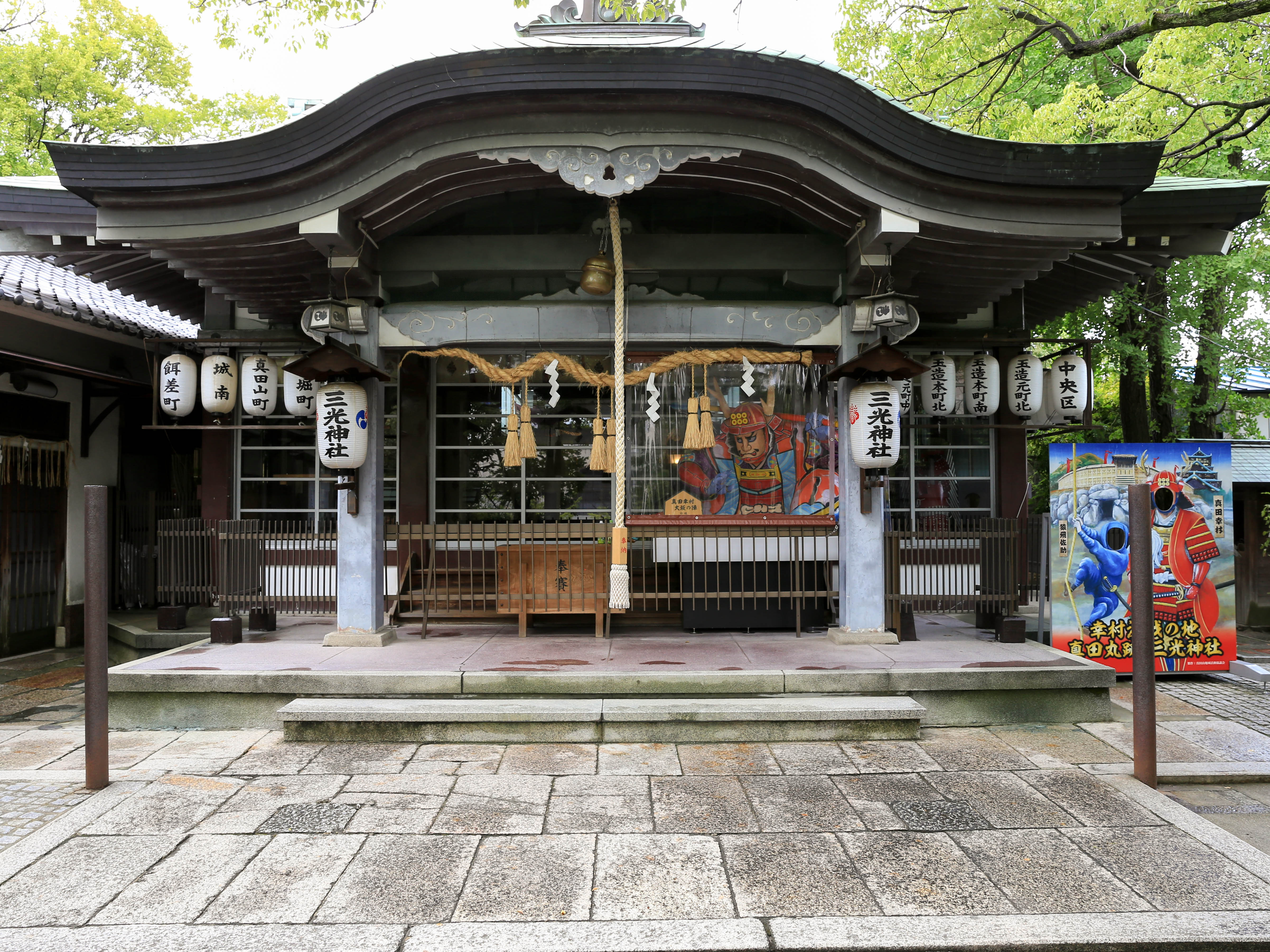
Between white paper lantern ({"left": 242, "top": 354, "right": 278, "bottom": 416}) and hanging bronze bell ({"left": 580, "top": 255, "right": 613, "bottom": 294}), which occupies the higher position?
hanging bronze bell ({"left": 580, "top": 255, "right": 613, "bottom": 294})

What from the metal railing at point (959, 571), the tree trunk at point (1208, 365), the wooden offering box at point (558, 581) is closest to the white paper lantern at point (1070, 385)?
the metal railing at point (959, 571)

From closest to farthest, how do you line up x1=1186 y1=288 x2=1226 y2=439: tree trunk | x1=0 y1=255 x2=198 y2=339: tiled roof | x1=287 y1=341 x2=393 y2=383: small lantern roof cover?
x1=287 y1=341 x2=393 y2=383: small lantern roof cover < x1=0 y1=255 x2=198 y2=339: tiled roof < x1=1186 y1=288 x2=1226 y2=439: tree trunk

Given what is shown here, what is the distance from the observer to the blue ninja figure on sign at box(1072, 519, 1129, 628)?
8.00 metres

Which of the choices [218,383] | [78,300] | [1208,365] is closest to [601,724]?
[218,383]

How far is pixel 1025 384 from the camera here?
8359mm

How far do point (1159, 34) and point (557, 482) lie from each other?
10331mm

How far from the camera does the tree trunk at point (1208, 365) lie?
38.9 ft

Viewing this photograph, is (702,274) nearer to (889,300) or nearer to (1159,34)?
(889,300)

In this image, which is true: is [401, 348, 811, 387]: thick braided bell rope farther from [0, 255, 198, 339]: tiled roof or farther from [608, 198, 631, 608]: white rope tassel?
[0, 255, 198, 339]: tiled roof

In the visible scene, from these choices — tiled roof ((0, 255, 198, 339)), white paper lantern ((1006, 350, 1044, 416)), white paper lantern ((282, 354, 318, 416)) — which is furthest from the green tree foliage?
white paper lantern ((1006, 350, 1044, 416))

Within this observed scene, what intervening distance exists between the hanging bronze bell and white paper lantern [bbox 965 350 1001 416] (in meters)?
4.17

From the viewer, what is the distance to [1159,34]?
34.4 ft

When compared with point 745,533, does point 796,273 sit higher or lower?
higher

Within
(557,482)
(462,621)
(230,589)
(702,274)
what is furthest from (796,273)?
(230,589)
